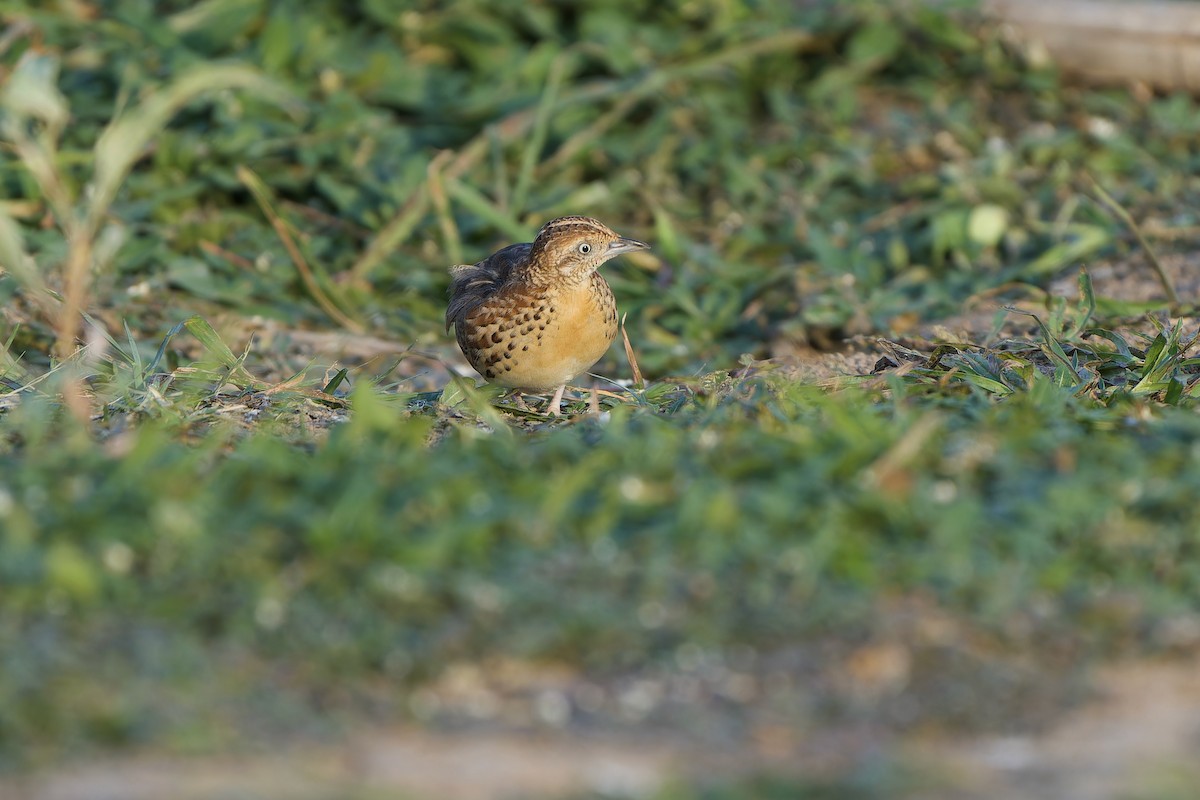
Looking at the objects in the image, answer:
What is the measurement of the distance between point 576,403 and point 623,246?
696 mm

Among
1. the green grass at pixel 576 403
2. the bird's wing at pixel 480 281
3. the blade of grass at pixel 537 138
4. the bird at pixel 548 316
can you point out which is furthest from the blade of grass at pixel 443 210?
the bird at pixel 548 316

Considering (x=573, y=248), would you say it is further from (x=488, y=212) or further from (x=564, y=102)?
(x=564, y=102)

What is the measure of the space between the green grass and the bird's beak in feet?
1.86

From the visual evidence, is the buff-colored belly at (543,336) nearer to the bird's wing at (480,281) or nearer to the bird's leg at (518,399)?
the bird's leg at (518,399)

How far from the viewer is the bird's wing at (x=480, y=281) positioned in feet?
20.3

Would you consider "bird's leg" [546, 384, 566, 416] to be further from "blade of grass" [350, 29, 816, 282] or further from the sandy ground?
the sandy ground

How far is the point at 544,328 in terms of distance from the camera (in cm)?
579

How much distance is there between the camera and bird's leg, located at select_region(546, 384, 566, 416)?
18.8 ft

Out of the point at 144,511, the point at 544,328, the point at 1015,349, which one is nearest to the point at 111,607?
the point at 144,511

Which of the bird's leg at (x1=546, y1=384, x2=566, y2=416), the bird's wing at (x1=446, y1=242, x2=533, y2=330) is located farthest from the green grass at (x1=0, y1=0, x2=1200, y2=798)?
the bird's wing at (x1=446, y1=242, x2=533, y2=330)

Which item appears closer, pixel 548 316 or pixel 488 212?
pixel 548 316

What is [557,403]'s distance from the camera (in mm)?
5820

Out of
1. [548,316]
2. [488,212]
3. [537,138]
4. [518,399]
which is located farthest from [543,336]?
[537,138]

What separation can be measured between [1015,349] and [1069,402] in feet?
3.19
